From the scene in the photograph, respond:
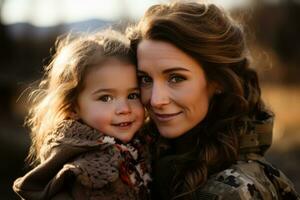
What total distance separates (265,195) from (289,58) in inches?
825

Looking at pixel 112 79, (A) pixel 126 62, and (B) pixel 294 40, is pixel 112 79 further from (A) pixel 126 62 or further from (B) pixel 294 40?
(B) pixel 294 40

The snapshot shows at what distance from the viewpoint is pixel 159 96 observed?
3658 millimetres

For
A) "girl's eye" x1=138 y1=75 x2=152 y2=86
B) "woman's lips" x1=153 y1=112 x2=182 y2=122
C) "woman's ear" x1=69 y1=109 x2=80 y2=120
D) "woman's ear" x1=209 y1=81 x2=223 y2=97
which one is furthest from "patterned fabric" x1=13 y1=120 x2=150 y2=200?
"woman's ear" x1=209 y1=81 x2=223 y2=97

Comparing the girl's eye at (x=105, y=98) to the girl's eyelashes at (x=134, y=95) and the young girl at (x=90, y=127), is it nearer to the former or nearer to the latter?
the young girl at (x=90, y=127)

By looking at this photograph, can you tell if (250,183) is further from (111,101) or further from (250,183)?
(111,101)

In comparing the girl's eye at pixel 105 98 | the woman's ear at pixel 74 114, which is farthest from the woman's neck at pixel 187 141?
the woman's ear at pixel 74 114

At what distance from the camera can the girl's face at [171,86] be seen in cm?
363

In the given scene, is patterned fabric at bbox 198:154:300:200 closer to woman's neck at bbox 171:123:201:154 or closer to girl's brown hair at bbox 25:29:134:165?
woman's neck at bbox 171:123:201:154

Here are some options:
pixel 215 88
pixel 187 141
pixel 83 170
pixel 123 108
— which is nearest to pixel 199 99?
pixel 215 88

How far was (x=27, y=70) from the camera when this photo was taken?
1870 centimetres

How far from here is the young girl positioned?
3.28m

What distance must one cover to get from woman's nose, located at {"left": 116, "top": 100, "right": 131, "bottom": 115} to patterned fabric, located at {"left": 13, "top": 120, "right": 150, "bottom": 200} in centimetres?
17

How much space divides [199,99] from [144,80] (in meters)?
0.34

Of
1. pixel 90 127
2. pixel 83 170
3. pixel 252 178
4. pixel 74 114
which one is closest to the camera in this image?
pixel 83 170
